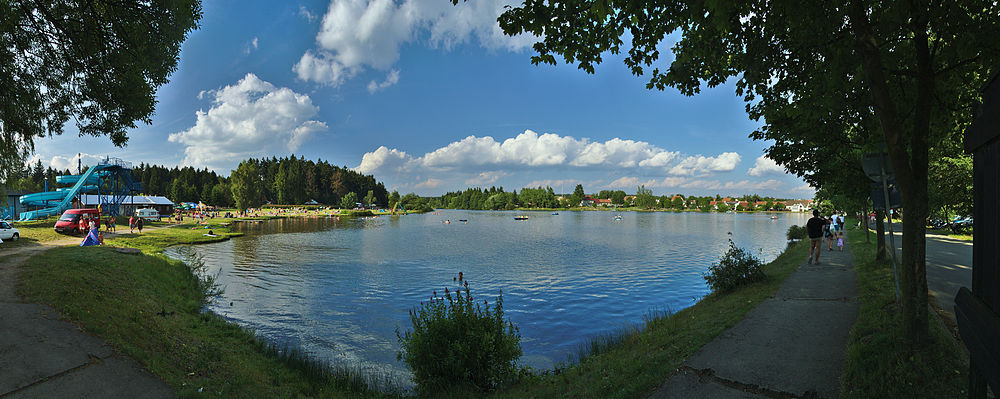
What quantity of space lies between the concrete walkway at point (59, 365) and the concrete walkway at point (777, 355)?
8.05 m

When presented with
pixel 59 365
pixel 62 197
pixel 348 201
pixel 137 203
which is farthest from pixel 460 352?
pixel 348 201

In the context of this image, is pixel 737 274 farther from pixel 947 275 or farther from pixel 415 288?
pixel 415 288

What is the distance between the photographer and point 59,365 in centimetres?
661

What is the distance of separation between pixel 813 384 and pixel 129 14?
44.6 ft

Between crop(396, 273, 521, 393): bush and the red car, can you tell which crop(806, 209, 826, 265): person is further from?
the red car

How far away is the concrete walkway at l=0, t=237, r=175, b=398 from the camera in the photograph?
19.7 ft

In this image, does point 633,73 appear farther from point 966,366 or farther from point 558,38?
point 966,366

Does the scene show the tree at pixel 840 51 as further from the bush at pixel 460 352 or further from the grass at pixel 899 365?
the bush at pixel 460 352

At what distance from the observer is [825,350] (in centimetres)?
618

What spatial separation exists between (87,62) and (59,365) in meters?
6.14

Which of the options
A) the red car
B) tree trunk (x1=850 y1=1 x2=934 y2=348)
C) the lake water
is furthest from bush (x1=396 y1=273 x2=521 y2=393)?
the red car

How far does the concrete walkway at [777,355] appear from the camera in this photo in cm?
521

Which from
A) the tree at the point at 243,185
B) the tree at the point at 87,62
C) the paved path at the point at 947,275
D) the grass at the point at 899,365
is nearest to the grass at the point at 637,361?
the grass at the point at 899,365

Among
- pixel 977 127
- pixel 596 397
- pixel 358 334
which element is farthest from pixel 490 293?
pixel 977 127
